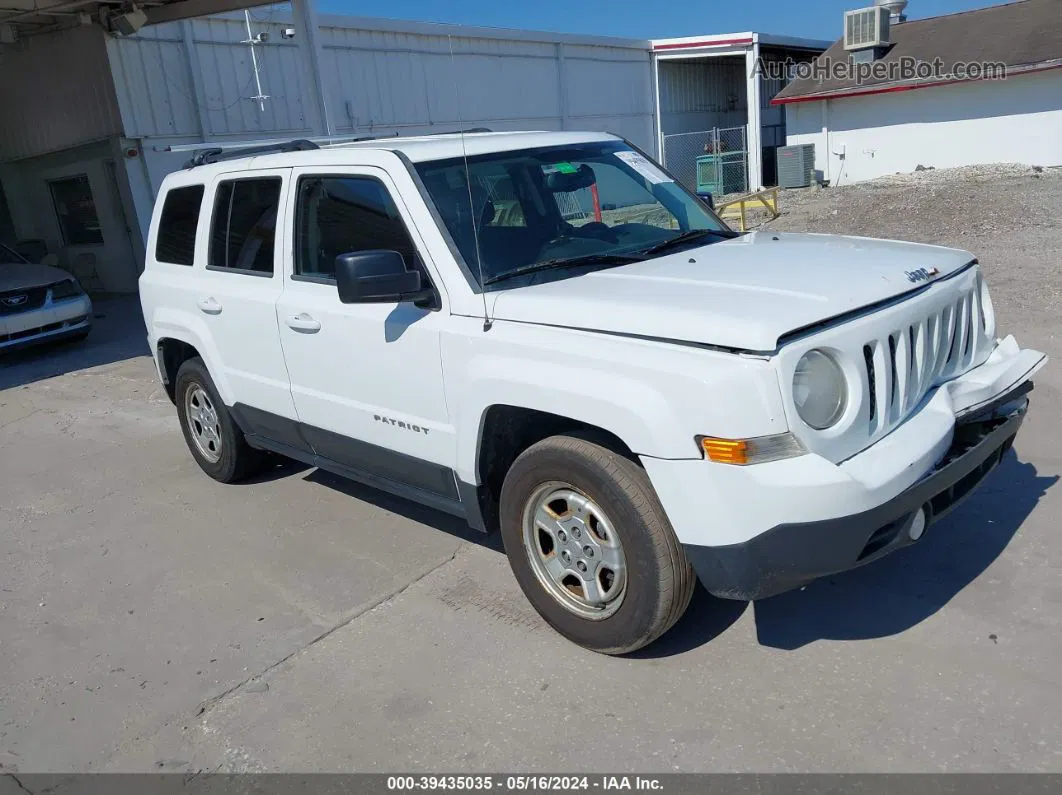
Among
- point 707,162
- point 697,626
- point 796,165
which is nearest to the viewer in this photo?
point 697,626

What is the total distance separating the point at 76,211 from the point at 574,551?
636 inches

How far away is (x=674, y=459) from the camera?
2895 mm

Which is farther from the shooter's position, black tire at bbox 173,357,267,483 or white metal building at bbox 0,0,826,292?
white metal building at bbox 0,0,826,292

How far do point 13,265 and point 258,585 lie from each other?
32.8 ft

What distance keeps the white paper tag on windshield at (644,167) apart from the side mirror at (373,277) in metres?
1.68

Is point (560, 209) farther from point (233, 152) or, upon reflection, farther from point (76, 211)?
point (76, 211)

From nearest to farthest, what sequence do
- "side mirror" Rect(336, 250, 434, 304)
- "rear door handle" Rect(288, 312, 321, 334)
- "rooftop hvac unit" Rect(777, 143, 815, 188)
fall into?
"side mirror" Rect(336, 250, 434, 304), "rear door handle" Rect(288, 312, 321, 334), "rooftop hvac unit" Rect(777, 143, 815, 188)

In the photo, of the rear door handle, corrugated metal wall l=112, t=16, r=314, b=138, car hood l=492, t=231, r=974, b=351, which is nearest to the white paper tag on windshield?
car hood l=492, t=231, r=974, b=351

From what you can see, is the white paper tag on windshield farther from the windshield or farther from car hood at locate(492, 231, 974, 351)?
car hood at locate(492, 231, 974, 351)

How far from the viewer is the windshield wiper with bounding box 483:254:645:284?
12.2ft

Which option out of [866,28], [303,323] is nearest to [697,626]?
[303,323]

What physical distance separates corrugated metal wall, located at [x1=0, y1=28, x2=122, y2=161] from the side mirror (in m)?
12.5

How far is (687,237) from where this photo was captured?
4.26 metres

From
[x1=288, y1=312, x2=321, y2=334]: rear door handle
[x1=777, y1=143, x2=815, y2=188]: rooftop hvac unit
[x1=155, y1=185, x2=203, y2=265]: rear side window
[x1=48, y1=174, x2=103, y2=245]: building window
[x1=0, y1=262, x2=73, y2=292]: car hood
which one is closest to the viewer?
[x1=288, y1=312, x2=321, y2=334]: rear door handle
